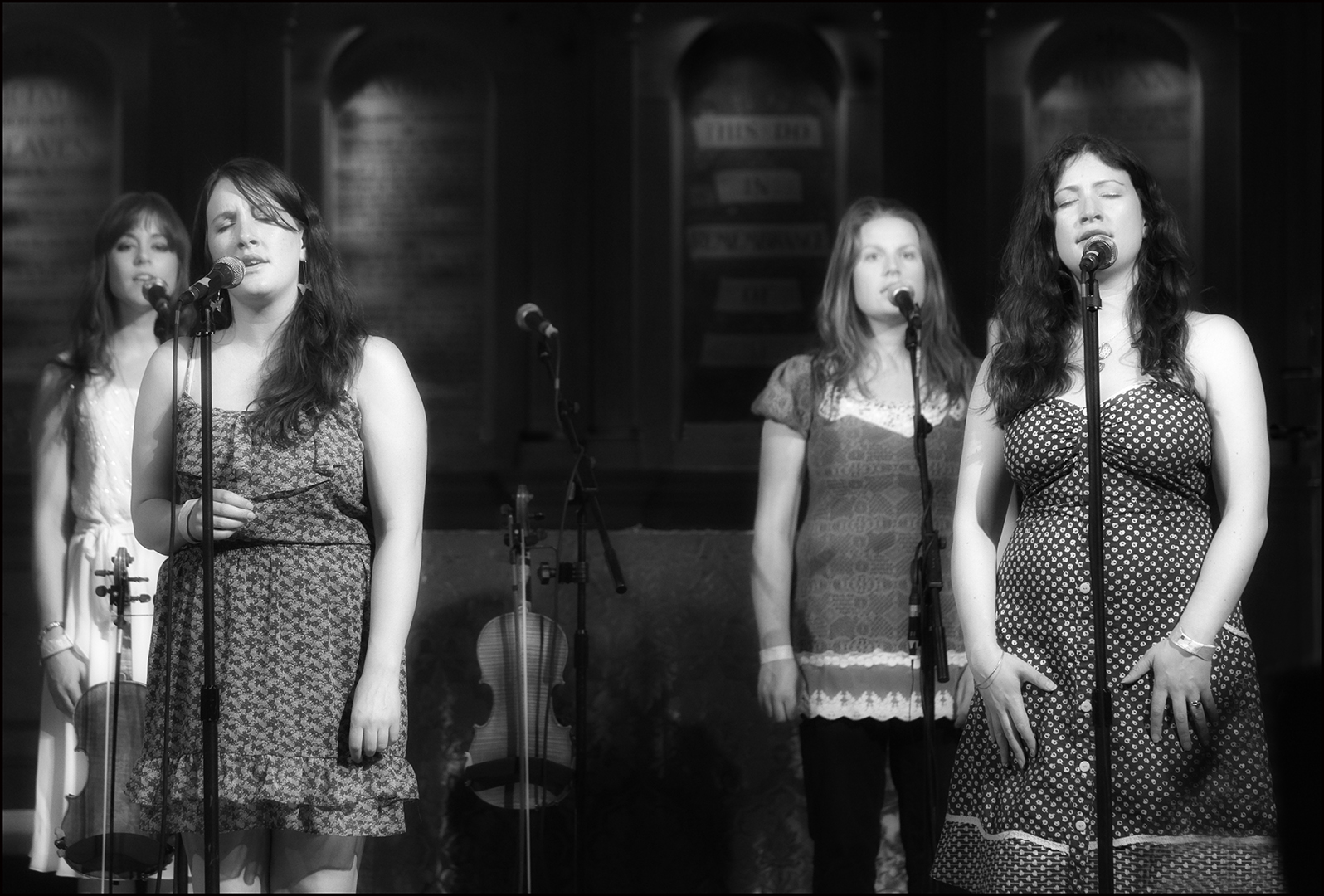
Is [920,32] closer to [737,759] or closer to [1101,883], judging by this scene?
[737,759]

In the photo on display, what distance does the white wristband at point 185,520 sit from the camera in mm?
2688

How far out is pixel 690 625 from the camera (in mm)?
3947

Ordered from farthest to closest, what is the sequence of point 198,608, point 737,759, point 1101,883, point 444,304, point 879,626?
point 444,304 < point 737,759 < point 879,626 < point 198,608 < point 1101,883

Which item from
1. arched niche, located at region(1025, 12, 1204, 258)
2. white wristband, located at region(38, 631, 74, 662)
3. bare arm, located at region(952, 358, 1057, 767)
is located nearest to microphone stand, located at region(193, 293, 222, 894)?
white wristband, located at region(38, 631, 74, 662)

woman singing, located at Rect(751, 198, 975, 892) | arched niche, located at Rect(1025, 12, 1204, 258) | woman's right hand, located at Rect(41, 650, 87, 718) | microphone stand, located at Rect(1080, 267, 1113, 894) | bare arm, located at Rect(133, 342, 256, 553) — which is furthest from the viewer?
arched niche, located at Rect(1025, 12, 1204, 258)

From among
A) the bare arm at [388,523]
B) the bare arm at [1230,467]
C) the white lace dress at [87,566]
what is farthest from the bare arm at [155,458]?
the bare arm at [1230,467]

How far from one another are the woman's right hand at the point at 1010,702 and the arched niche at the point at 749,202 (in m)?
6.55

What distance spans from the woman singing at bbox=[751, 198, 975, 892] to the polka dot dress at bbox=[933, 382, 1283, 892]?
1.60 feet

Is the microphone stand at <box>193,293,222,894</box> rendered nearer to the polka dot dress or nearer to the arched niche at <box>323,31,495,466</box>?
the polka dot dress

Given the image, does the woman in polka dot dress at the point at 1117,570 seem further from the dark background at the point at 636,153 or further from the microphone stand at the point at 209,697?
the dark background at the point at 636,153

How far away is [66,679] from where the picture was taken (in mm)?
3467

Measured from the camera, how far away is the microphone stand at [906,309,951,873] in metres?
3.01

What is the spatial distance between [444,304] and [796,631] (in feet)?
20.7

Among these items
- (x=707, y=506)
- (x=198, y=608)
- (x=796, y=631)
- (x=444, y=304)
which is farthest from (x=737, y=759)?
(x=444, y=304)
